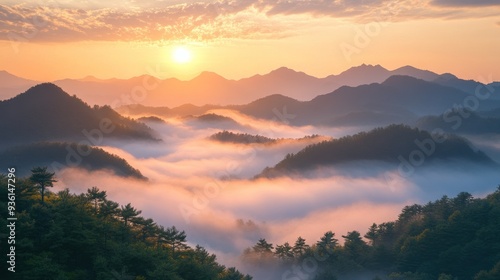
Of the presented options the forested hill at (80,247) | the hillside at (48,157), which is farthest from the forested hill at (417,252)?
the hillside at (48,157)

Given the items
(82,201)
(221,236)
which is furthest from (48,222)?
(221,236)

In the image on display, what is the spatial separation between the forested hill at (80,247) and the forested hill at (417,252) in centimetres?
4092

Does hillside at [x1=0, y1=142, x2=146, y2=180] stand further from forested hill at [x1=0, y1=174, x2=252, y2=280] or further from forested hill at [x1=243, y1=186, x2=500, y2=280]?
forested hill at [x1=0, y1=174, x2=252, y2=280]

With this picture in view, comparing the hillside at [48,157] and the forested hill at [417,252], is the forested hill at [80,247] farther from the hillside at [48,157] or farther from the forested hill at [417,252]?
the hillside at [48,157]

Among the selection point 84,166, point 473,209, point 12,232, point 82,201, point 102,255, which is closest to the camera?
point 12,232

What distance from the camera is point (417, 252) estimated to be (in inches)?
3275

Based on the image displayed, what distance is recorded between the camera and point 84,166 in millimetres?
195250

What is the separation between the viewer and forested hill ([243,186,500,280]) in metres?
77.2

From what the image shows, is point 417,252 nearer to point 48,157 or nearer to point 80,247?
point 80,247

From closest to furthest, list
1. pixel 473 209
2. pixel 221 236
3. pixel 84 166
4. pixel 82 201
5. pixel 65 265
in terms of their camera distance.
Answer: pixel 65 265
pixel 82 201
pixel 473 209
pixel 221 236
pixel 84 166

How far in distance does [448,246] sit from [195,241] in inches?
4125

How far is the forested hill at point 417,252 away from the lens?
77.2 metres

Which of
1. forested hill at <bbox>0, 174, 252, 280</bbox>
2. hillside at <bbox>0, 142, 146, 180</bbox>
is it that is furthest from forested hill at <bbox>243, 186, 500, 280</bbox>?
hillside at <bbox>0, 142, 146, 180</bbox>

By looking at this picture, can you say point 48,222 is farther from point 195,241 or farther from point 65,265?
point 195,241
